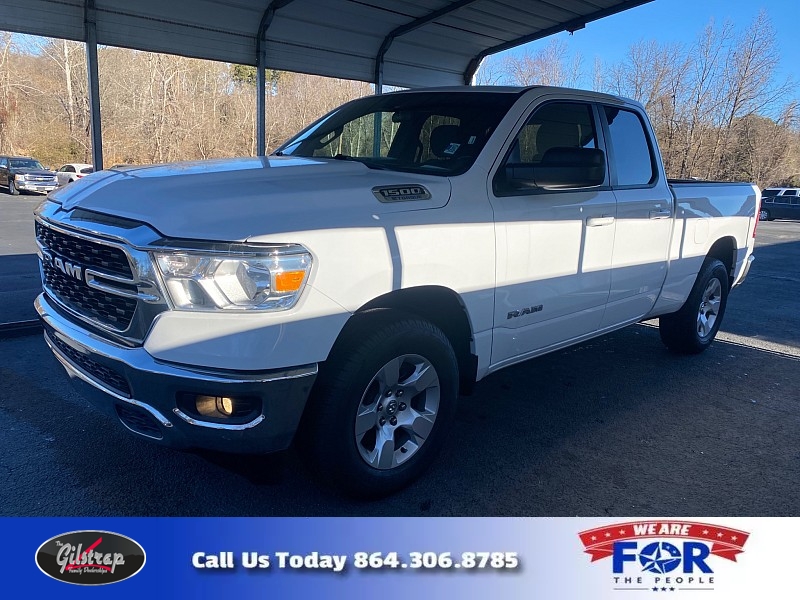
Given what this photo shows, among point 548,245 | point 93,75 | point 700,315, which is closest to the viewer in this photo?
point 548,245

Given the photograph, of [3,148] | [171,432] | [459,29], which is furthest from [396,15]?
→ [3,148]

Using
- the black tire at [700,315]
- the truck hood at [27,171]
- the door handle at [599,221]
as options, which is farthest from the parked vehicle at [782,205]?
the truck hood at [27,171]

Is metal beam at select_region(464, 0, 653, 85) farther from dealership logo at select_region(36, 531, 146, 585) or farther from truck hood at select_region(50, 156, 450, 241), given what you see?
dealership logo at select_region(36, 531, 146, 585)

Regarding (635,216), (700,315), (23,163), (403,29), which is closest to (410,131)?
(635,216)

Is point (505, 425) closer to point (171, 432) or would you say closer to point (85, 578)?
point (171, 432)

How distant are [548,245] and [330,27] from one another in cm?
669

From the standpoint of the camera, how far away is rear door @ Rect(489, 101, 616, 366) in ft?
11.0

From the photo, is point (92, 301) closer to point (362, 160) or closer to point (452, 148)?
point (362, 160)

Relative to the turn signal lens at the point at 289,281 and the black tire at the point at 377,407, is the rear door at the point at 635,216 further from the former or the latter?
the turn signal lens at the point at 289,281

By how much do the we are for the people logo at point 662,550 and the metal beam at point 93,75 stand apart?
652cm

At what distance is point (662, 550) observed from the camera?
2.36m

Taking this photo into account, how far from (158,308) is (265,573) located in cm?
110

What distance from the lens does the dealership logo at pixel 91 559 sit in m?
2.22

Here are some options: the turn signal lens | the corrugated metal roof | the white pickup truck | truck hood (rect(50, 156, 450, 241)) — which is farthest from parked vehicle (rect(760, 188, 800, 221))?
the turn signal lens
